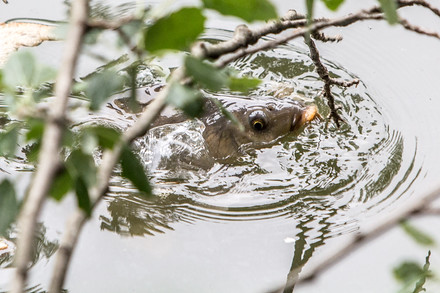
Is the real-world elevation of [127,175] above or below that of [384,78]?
below

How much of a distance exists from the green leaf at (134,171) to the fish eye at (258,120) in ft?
8.17

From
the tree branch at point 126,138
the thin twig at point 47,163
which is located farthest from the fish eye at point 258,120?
the thin twig at point 47,163

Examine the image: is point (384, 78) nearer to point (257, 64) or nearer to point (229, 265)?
point (257, 64)

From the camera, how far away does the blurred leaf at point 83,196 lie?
45.4 inches

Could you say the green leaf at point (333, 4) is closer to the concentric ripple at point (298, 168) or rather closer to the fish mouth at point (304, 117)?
the concentric ripple at point (298, 168)

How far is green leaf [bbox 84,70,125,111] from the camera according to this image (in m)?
1.18

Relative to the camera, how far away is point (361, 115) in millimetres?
3820

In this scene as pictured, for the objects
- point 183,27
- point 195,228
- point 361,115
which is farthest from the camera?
point 361,115

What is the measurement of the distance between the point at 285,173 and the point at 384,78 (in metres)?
0.88

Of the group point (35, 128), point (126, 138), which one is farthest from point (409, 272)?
point (35, 128)

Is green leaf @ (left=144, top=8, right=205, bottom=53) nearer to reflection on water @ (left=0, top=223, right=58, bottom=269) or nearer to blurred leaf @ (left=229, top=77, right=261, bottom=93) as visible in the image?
blurred leaf @ (left=229, top=77, right=261, bottom=93)

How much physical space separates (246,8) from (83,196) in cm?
37

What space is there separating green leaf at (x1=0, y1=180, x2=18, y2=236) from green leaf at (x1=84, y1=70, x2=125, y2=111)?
173 mm

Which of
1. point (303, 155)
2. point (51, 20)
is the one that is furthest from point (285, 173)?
point (51, 20)
